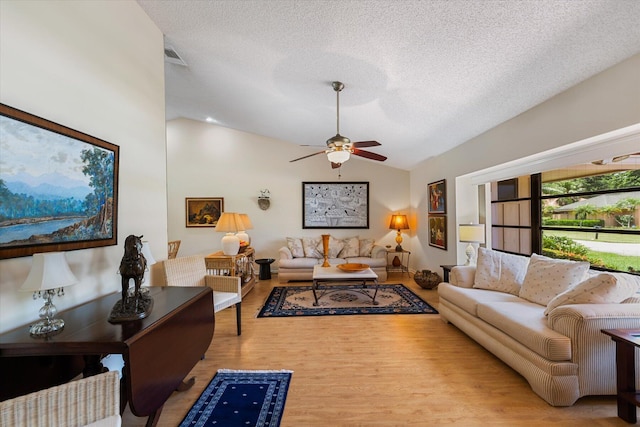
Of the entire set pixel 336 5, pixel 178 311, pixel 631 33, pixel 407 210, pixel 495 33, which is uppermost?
pixel 336 5

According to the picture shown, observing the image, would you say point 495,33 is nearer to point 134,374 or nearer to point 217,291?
point 134,374

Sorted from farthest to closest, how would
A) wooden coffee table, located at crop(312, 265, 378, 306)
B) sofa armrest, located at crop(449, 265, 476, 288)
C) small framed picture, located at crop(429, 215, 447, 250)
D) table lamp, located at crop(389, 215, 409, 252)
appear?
table lamp, located at crop(389, 215, 409, 252) → small framed picture, located at crop(429, 215, 447, 250) → wooden coffee table, located at crop(312, 265, 378, 306) → sofa armrest, located at crop(449, 265, 476, 288)

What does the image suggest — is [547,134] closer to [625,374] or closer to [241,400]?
[625,374]

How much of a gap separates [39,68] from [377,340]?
3.19 metres

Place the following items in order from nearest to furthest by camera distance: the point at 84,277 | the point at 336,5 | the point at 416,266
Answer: the point at 84,277, the point at 336,5, the point at 416,266

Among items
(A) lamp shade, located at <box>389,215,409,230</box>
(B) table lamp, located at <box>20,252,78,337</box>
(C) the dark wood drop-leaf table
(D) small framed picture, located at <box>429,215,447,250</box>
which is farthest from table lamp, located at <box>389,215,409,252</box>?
(B) table lamp, located at <box>20,252,78,337</box>

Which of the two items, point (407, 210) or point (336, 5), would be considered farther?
→ point (407, 210)

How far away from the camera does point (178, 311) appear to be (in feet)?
5.33

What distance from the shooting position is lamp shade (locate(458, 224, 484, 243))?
3.35 metres

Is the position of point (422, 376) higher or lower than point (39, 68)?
lower

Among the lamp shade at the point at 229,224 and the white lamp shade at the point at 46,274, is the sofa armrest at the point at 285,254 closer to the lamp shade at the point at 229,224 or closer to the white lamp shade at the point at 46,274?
the lamp shade at the point at 229,224

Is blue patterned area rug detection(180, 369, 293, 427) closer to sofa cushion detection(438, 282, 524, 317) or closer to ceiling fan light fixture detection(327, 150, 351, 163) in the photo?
sofa cushion detection(438, 282, 524, 317)

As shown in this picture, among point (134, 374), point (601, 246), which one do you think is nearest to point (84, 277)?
point (134, 374)

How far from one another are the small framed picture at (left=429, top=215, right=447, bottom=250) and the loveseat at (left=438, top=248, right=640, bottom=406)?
77.7 inches
